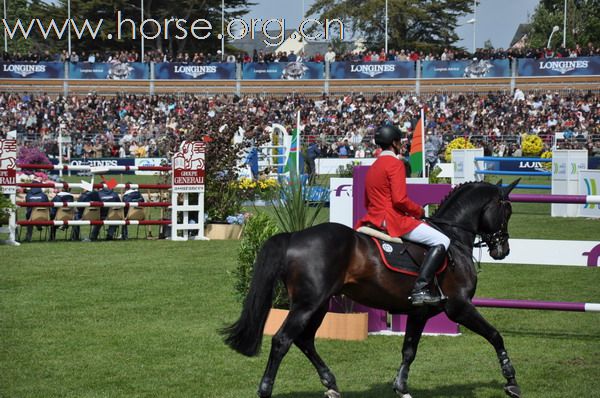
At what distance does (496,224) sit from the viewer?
319 inches

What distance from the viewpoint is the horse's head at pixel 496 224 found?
809 centimetres

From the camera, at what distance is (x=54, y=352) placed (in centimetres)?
890

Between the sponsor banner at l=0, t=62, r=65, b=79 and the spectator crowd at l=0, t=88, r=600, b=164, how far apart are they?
1848 millimetres

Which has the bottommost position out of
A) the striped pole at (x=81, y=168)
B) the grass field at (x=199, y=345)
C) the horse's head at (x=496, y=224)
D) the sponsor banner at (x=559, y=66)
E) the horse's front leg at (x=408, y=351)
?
the grass field at (x=199, y=345)

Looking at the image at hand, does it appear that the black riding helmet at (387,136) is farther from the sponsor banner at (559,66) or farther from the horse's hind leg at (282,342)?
the sponsor banner at (559,66)

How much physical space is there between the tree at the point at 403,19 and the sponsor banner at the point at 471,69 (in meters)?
23.1

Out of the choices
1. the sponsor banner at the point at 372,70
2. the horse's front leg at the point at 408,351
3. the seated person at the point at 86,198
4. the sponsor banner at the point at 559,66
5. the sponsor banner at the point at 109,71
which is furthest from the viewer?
the sponsor banner at the point at 109,71

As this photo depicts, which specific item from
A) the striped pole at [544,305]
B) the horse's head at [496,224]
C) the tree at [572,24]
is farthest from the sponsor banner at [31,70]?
the horse's head at [496,224]

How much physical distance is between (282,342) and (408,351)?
4.57ft

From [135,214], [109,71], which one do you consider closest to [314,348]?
[135,214]

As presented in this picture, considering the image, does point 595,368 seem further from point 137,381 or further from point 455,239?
point 137,381

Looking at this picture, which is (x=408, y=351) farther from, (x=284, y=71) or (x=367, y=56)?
(x=367, y=56)

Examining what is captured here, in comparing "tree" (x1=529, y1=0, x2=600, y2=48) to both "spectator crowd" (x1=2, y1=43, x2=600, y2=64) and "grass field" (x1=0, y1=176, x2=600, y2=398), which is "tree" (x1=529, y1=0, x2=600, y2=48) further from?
"grass field" (x1=0, y1=176, x2=600, y2=398)

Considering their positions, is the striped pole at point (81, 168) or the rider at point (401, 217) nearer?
the rider at point (401, 217)
